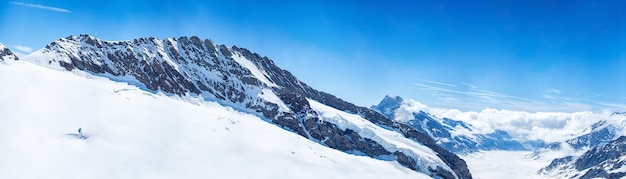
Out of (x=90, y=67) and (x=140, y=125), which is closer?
(x=140, y=125)

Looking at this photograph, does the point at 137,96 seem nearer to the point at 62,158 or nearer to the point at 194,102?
the point at 194,102

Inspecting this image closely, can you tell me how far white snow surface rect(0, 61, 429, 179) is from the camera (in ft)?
227

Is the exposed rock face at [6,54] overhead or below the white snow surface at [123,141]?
overhead

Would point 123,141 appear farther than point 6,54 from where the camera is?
No

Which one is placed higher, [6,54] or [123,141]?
[6,54]

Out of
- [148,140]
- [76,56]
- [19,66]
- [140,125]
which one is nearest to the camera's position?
[148,140]

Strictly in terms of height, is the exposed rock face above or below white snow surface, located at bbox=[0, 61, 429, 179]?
above

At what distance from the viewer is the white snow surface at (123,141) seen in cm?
6912

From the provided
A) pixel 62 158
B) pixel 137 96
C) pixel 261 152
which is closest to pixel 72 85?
pixel 137 96

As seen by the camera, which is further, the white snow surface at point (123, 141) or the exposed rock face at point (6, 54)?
the exposed rock face at point (6, 54)

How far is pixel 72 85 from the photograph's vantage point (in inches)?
5103

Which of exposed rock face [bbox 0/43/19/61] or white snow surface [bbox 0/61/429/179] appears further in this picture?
exposed rock face [bbox 0/43/19/61]

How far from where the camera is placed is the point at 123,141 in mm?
86750

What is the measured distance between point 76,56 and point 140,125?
3940 inches
